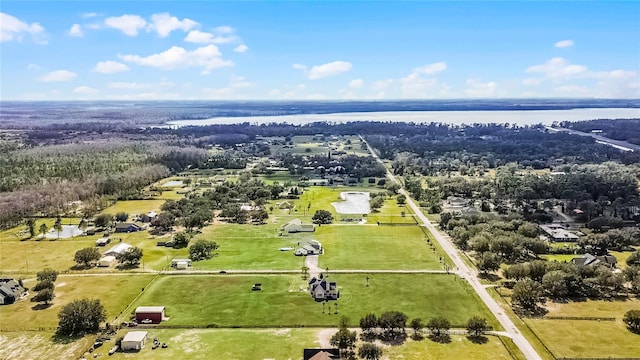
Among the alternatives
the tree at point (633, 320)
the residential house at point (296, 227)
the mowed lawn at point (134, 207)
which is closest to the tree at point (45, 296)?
the residential house at point (296, 227)

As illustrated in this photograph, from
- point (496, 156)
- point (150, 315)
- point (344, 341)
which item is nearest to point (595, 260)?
point (344, 341)

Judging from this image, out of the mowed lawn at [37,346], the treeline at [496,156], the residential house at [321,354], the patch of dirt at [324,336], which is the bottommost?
the mowed lawn at [37,346]

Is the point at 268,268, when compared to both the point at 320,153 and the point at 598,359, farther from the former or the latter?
the point at 320,153

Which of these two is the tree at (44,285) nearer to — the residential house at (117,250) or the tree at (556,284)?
the residential house at (117,250)

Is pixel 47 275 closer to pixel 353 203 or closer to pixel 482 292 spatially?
pixel 482 292

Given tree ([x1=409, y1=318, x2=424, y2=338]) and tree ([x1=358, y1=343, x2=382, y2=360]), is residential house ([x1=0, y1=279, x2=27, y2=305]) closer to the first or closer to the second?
tree ([x1=358, y1=343, x2=382, y2=360])
